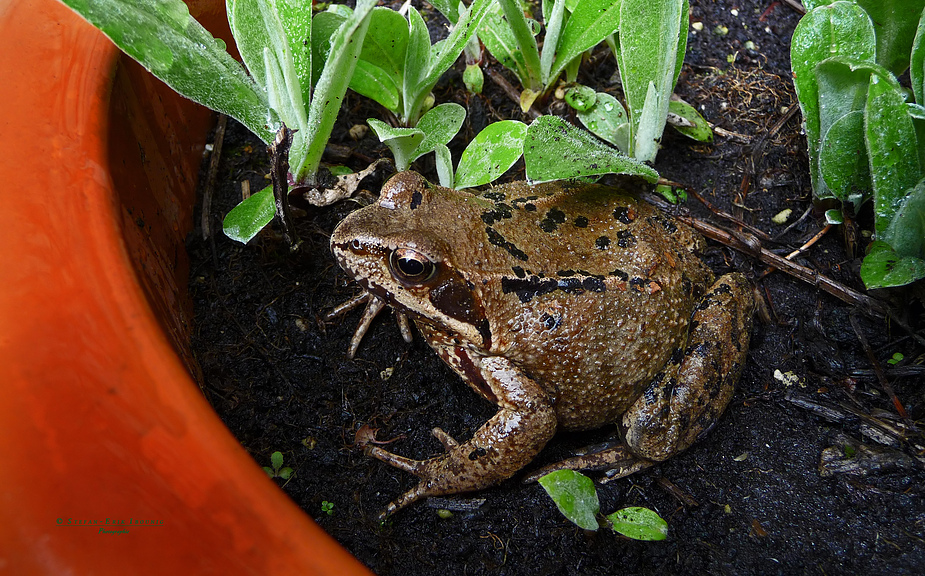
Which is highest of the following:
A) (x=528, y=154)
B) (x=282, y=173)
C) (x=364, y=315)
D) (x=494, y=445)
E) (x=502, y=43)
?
(x=502, y=43)

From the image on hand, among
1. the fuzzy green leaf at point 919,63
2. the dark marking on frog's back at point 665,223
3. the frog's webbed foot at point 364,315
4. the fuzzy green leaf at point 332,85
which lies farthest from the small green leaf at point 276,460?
the fuzzy green leaf at point 919,63

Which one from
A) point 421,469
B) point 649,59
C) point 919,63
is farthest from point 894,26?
point 421,469

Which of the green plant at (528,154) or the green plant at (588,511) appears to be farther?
the green plant at (528,154)

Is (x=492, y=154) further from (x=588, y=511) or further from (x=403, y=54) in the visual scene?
(x=588, y=511)

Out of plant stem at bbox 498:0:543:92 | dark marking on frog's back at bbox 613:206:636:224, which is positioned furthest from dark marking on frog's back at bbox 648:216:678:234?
plant stem at bbox 498:0:543:92

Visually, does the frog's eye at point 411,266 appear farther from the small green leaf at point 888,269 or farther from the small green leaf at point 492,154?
the small green leaf at point 888,269

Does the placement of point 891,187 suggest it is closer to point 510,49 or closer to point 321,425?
point 510,49
